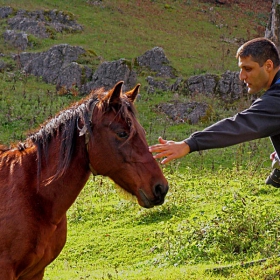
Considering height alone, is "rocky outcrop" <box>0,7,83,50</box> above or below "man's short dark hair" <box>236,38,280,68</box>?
below

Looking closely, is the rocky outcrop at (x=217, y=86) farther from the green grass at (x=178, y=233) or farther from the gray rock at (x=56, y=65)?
the green grass at (x=178, y=233)

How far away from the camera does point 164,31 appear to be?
2952 cm

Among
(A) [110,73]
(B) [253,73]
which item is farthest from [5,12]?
(B) [253,73]

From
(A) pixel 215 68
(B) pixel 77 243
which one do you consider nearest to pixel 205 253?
(B) pixel 77 243

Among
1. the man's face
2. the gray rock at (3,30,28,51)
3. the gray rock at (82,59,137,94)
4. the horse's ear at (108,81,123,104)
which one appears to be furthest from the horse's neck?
the gray rock at (3,30,28,51)

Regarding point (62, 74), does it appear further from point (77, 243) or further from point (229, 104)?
point (77, 243)

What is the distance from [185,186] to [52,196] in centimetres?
529

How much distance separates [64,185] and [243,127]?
1.42 metres

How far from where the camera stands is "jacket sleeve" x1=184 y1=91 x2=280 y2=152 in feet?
10.8

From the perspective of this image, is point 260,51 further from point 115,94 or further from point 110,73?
point 110,73

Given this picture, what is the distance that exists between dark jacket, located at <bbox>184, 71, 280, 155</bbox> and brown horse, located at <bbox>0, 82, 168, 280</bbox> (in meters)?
0.41

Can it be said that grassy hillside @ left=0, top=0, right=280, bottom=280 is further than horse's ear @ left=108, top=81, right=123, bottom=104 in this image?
Yes

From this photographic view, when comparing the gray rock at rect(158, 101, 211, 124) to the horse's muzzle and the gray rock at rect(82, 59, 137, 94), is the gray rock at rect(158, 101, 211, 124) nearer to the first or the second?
the gray rock at rect(82, 59, 137, 94)

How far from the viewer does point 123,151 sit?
138 inches
